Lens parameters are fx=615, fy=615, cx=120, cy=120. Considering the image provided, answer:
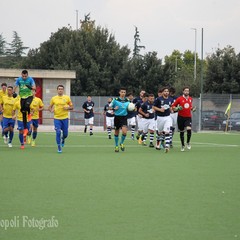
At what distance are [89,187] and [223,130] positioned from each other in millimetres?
30224

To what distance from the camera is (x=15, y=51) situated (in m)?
121

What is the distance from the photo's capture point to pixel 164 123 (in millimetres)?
18812

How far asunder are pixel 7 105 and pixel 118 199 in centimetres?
1119

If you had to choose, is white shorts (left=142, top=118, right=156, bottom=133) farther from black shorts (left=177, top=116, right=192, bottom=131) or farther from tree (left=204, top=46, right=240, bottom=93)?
tree (left=204, top=46, right=240, bottom=93)

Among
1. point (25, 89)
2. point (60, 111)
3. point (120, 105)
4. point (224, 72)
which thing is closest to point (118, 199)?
point (60, 111)

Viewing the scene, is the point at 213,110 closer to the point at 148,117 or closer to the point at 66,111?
the point at 148,117

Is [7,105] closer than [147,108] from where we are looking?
Yes

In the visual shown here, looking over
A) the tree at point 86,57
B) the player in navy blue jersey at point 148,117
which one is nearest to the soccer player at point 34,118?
the player in navy blue jersey at point 148,117

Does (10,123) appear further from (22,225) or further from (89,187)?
(22,225)

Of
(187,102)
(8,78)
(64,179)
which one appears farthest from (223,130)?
(64,179)

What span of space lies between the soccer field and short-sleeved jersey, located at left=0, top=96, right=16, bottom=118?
462cm

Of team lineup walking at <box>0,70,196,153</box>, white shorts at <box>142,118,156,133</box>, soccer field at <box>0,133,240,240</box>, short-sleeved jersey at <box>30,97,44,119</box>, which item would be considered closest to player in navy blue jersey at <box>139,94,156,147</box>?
white shorts at <box>142,118,156,133</box>

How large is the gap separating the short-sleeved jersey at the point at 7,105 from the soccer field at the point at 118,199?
4.62 m

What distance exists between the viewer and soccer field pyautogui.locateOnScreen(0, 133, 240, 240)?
7.11 meters
